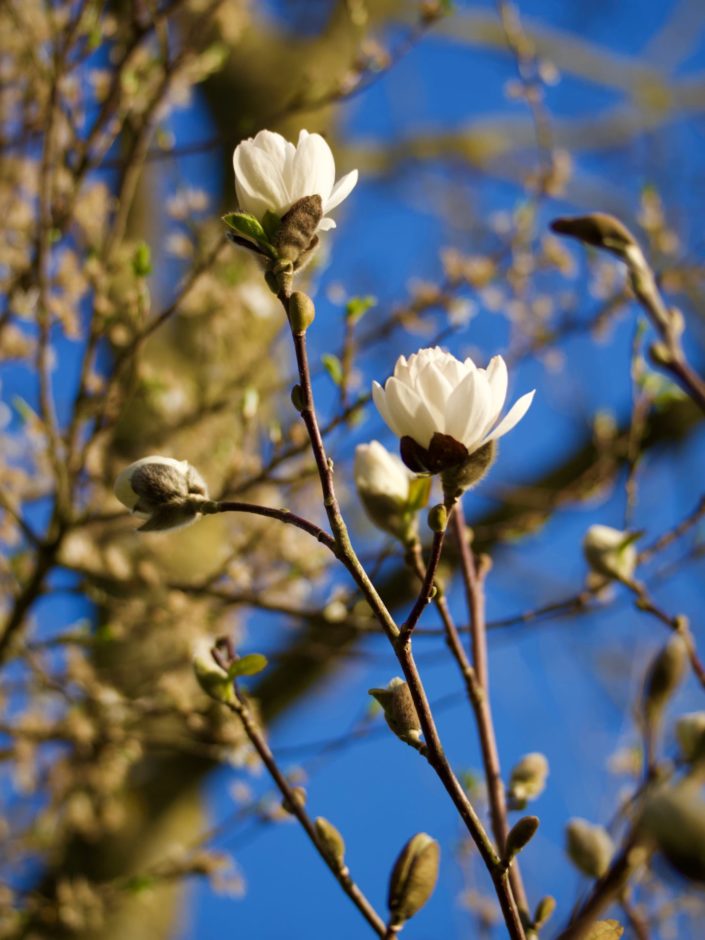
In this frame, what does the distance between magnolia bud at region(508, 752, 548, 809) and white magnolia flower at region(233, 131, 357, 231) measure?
31 cm

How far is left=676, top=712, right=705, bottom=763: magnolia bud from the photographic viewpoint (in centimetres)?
39

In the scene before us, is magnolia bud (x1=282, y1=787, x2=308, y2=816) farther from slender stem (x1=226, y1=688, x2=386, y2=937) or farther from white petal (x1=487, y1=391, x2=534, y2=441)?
white petal (x1=487, y1=391, x2=534, y2=441)

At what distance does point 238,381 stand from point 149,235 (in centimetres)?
95

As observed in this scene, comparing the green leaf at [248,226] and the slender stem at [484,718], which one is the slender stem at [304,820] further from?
the green leaf at [248,226]

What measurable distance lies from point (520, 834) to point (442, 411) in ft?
0.56

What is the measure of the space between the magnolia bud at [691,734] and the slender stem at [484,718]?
0.32 feet

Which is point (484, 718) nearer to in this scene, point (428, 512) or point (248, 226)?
point (428, 512)

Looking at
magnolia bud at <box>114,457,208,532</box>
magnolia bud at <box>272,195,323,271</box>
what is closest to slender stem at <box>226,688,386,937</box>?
magnolia bud at <box>114,457,208,532</box>

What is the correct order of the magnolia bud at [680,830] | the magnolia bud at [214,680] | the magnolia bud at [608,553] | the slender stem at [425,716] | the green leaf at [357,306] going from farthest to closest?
1. the green leaf at [357,306]
2. the magnolia bud at [608,553]
3. the magnolia bud at [214,680]
4. the slender stem at [425,716]
5. the magnolia bud at [680,830]

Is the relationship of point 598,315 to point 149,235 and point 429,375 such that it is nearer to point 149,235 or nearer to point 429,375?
point 429,375

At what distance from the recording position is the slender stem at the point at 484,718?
17.8 inches

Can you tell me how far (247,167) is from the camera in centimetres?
38

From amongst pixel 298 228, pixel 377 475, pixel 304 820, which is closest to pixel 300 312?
pixel 298 228

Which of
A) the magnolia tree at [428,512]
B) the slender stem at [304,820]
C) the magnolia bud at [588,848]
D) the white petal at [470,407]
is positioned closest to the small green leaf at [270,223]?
the magnolia tree at [428,512]
